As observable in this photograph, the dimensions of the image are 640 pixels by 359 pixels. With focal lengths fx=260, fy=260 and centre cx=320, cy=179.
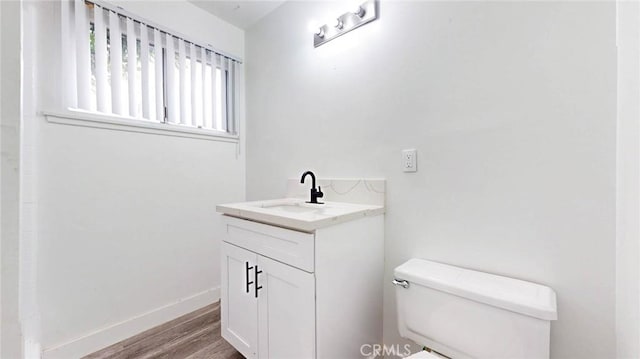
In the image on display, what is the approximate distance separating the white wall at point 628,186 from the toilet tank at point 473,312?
17 cm

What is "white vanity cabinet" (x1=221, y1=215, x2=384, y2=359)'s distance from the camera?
1057 mm

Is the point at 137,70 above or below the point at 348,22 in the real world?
below

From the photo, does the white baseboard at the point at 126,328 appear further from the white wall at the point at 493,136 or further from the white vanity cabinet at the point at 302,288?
the white wall at the point at 493,136

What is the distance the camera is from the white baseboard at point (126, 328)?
1.43 meters

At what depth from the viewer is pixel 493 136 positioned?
1.06m

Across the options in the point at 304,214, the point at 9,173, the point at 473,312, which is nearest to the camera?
the point at 9,173

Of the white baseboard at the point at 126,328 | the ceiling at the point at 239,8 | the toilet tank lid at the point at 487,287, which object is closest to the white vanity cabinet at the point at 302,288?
the toilet tank lid at the point at 487,287

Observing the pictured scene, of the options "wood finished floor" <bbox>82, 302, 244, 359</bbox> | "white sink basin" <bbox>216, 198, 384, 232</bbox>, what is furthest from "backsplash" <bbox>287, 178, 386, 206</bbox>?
"wood finished floor" <bbox>82, 302, 244, 359</bbox>

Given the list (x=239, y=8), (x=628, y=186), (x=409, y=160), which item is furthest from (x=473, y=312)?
(x=239, y=8)

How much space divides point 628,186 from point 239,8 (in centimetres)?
232

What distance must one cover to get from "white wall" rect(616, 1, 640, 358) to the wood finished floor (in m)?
1.64

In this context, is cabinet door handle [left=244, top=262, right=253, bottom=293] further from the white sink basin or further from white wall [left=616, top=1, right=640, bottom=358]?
white wall [left=616, top=1, right=640, bottom=358]

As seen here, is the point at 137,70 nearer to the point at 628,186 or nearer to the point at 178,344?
the point at 178,344

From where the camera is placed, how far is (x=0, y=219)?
205 mm
